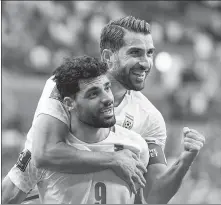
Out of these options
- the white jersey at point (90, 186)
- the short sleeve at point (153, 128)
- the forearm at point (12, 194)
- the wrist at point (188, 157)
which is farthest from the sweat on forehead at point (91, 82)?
the forearm at point (12, 194)

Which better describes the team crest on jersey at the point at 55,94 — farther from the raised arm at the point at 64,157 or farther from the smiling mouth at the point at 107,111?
the smiling mouth at the point at 107,111

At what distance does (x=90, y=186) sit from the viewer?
198 centimetres

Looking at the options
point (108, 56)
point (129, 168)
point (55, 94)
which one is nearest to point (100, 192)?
point (129, 168)

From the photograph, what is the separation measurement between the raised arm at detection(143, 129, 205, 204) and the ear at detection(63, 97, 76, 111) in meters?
0.49

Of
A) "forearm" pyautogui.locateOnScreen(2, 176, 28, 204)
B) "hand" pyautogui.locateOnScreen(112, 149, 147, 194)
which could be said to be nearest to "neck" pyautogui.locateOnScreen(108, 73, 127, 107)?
"hand" pyautogui.locateOnScreen(112, 149, 147, 194)

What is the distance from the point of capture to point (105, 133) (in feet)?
6.67

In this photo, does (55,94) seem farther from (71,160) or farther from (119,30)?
(119,30)

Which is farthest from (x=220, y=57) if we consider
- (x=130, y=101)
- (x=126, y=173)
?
(x=126, y=173)

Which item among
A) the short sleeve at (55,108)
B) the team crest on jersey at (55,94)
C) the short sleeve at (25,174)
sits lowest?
the short sleeve at (25,174)

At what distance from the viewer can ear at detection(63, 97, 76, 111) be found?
1.95m

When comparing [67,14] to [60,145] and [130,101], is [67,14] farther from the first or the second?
[60,145]

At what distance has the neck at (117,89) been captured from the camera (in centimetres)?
235

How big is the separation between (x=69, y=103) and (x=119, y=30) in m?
0.51

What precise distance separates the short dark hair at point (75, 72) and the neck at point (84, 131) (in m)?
0.12
